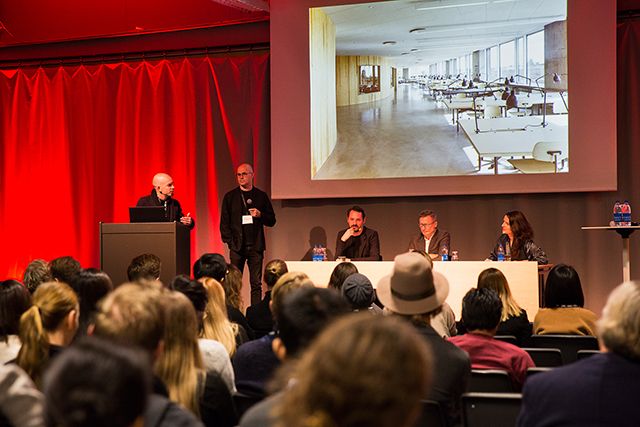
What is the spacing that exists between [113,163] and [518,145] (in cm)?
475

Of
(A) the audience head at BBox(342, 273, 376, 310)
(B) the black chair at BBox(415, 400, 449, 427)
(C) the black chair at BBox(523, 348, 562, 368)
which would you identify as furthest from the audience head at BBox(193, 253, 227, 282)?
(B) the black chair at BBox(415, 400, 449, 427)

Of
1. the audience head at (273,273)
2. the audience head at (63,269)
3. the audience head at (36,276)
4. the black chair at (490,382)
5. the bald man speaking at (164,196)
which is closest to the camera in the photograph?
the black chair at (490,382)

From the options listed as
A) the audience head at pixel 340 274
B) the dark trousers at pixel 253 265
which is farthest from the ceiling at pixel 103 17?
the audience head at pixel 340 274

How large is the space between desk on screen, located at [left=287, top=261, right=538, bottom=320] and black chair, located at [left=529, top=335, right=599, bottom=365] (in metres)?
2.21

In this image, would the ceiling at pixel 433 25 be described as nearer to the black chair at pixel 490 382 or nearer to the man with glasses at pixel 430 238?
the man with glasses at pixel 430 238

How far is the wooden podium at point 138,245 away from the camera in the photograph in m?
6.59

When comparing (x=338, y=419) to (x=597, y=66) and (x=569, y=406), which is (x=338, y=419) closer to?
(x=569, y=406)

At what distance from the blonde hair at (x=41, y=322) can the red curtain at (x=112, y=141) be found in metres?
6.10

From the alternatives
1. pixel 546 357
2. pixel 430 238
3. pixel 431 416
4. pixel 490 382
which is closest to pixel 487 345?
pixel 490 382

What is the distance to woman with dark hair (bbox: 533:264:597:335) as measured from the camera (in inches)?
167

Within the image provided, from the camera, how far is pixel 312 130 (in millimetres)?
8258

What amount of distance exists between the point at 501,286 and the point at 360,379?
3328mm

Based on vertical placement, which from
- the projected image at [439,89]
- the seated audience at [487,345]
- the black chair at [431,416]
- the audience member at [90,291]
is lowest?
the black chair at [431,416]

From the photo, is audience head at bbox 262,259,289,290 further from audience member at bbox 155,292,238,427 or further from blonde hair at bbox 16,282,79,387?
audience member at bbox 155,292,238,427
